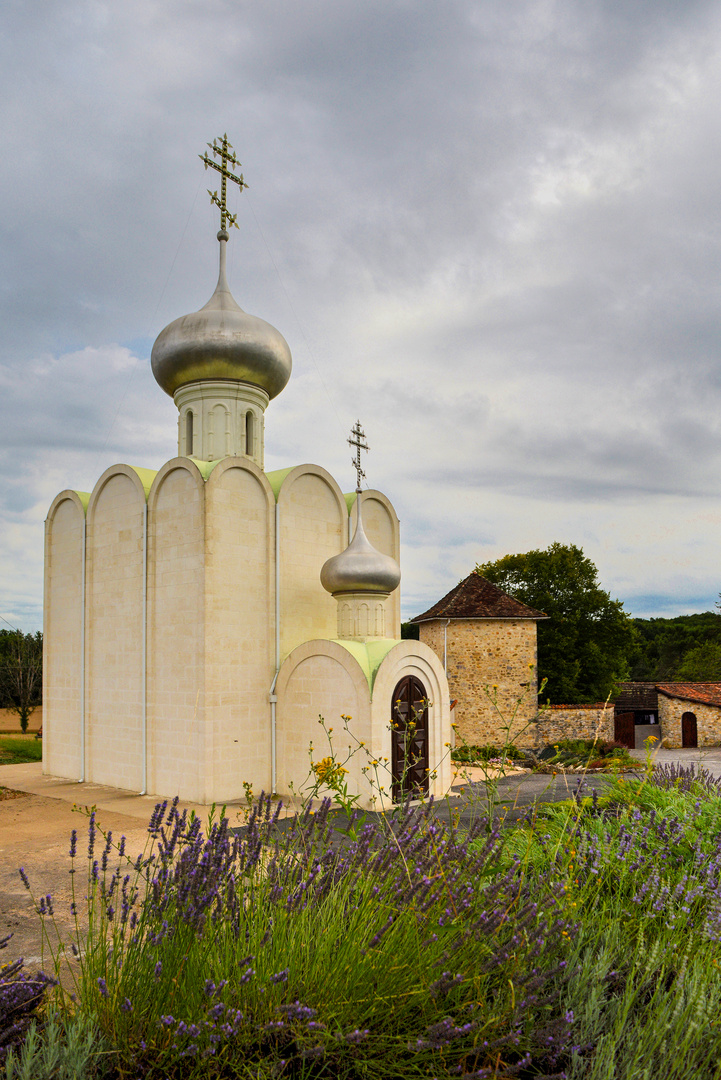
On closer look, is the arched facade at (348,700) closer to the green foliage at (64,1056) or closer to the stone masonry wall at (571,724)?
the stone masonry wall at (571,724)

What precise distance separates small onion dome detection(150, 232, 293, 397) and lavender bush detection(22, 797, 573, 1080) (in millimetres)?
11680

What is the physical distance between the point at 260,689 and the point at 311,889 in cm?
926

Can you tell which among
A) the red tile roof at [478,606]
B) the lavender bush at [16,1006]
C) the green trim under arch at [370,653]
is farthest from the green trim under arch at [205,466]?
the red tile roof at [478,606]

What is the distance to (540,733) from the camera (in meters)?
20.0

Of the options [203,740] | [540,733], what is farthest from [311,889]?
[540,733]

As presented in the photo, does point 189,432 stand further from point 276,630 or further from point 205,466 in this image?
point 276,630

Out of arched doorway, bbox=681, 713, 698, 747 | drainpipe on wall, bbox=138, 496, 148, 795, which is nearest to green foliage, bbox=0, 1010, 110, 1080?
drainpipe on wall, bbox=138, 496, 148, 795

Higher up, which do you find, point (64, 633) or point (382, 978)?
point (64, 633)

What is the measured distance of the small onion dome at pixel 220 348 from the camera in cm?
1391

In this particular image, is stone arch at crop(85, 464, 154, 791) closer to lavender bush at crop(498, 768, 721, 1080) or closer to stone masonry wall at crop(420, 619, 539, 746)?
lavender bush at crop(498, 768, 721, 1080)

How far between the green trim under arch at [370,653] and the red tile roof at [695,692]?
1157 centimetres

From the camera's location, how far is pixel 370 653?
1189 centimetres

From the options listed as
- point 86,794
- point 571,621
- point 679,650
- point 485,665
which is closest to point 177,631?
point 86,794

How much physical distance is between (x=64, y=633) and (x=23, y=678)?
1906 centimetres
